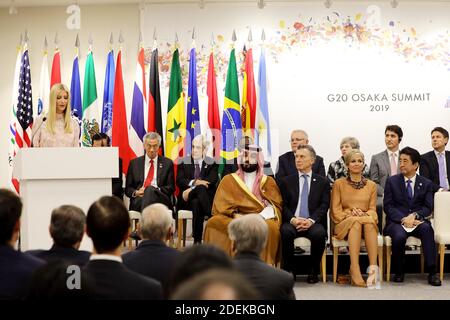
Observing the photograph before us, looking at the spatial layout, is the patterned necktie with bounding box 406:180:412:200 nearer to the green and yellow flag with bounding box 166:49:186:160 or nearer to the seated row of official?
the seated row of official

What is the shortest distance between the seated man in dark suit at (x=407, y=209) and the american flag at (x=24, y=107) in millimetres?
4362

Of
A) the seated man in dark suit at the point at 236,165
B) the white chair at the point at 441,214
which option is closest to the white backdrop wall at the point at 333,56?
the seated man in dark suit at the point at 236,165

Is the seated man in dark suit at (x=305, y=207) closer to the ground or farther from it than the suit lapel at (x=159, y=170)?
closer to the ground

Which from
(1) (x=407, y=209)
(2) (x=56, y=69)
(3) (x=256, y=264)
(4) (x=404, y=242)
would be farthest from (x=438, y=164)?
(3) (x=256, y=264)

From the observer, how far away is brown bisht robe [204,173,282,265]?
629 centimetres

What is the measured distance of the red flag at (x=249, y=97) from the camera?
835 centimetres

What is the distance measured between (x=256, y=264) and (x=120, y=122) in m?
5.65

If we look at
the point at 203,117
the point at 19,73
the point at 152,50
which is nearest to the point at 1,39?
the point at 19,73

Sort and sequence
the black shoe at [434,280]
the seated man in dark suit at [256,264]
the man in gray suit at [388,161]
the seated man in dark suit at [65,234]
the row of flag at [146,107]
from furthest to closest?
the row of flag at [146,107] → the man in gray suit at [388,161] → the black shoe at [434,280] → the seated man in dark suit at [65,234] → the seated man in dark suit at [256,264]

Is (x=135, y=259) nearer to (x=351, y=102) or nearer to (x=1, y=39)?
(x=351, y=102)

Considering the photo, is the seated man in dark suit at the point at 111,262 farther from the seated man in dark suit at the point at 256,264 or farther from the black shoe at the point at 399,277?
the black shoe at the point at 399,277

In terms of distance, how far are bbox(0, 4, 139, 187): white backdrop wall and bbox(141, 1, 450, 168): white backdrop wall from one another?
1.10 ft

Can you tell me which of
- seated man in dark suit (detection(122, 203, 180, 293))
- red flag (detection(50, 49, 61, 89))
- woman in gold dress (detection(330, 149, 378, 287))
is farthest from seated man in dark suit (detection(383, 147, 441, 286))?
red flag (detection(50, 49, 61, 89))

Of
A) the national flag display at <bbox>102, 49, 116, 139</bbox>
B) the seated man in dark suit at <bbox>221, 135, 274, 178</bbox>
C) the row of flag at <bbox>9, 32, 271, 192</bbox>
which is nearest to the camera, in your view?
the seated man in dark suit at <bbox>221, 135, 274, 178</bbox>
